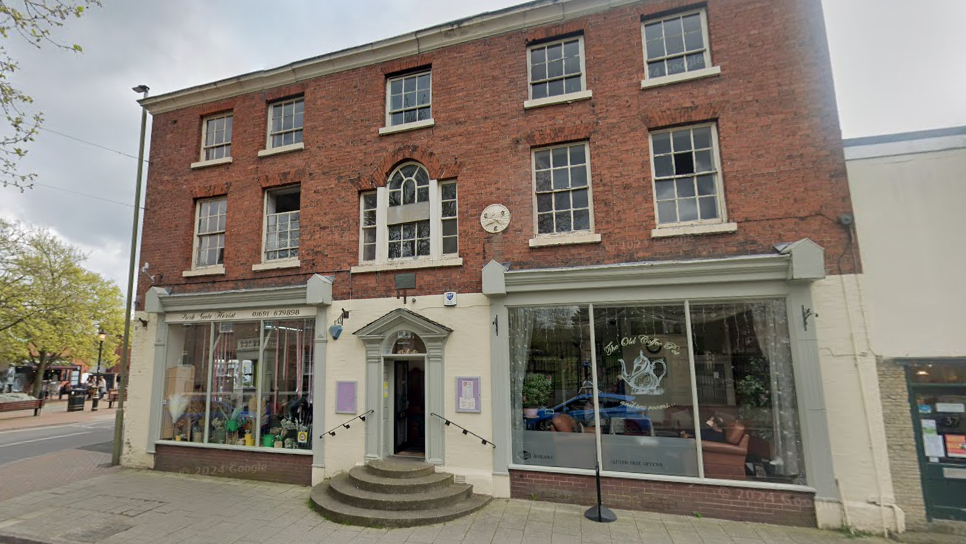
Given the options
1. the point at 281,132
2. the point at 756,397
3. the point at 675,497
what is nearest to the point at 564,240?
the point at 756,397

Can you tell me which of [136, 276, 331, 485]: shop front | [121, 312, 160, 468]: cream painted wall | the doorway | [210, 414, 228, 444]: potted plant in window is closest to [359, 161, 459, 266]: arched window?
[136, 276, 331, 485]: shop front

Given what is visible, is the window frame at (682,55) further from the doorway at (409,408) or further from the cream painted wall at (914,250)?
the doorway at (409,408)

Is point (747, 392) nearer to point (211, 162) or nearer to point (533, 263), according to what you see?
point (533, 263)

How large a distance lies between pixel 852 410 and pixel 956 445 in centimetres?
134

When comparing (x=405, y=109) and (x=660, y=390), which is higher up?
(x=405, y=109)

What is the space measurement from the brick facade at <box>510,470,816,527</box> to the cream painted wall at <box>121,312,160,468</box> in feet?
28.8

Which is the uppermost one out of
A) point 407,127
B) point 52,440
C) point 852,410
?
point 407,127

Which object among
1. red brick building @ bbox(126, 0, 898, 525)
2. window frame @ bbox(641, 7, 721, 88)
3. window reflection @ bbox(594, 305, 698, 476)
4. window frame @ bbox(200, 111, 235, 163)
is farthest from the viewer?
window frame @ bbox(200, 111, 235, 163)

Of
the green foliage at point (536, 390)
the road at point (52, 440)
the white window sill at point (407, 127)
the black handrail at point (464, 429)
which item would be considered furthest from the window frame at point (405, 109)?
the road at point (52, 440)

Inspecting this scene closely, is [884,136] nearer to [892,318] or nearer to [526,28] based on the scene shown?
[892,318]

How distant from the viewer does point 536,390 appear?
8.13 m

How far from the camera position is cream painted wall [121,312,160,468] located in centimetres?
1035

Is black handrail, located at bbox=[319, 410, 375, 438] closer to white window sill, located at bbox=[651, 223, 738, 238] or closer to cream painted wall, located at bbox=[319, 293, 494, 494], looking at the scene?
cream painted wall, located at bbox=[319, 293, 494, 494]

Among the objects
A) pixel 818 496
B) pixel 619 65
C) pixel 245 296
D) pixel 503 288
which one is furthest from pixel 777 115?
pixel 245 296
